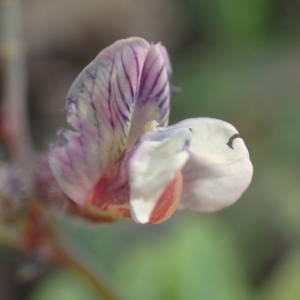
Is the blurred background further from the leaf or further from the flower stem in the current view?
the flower stem

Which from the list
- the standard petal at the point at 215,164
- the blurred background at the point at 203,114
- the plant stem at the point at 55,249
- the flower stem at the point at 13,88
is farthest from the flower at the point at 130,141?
the blurred background at the point at 203,114

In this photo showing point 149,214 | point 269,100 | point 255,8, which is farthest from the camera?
point 255,8

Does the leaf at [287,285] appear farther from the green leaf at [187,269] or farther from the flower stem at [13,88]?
the flower stem at [13,88]

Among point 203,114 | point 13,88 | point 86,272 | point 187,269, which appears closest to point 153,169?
point 86,272

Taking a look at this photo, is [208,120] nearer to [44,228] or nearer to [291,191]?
[44,228]

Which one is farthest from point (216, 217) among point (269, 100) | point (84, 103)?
point (84, 103)

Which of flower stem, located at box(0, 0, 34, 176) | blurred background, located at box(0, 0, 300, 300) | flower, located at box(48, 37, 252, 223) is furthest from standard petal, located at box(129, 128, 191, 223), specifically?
blurred background, located at box(0, 0, 300, 300)

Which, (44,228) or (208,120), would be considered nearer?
(208,120)

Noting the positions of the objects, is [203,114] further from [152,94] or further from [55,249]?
[152,94]
